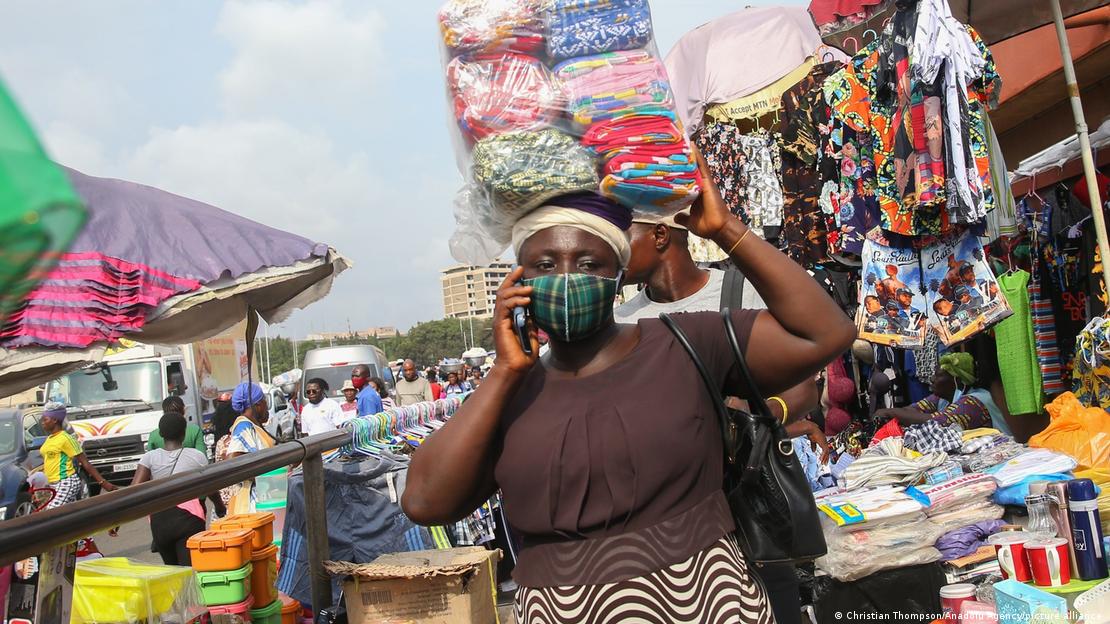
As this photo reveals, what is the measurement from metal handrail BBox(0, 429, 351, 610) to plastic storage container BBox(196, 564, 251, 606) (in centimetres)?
38

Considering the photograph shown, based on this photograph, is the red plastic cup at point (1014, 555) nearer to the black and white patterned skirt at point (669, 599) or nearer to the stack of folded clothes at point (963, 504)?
the stack of folded clothes at point (963, 504)

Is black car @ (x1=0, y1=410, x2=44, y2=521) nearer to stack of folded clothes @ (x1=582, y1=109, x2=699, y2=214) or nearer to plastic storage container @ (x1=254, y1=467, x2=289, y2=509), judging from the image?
plastic storage container @ (x1=254, y1=467, x2=289, y2=509)

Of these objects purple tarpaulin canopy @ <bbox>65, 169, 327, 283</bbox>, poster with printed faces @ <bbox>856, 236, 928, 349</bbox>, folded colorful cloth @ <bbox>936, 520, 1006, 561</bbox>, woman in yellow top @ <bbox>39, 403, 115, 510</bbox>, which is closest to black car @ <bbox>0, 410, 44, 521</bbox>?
woman in yellow top @ <bbox>39, 403, 115, 510</bbox>

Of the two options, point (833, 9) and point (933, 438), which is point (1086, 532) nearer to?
point (933, 438)

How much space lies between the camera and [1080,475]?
410cm

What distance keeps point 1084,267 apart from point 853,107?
1821 millimetres

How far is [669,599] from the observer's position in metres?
1.90

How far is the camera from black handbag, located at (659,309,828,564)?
2.04m

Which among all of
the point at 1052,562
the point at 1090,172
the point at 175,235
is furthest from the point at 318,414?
the point at 1052,562

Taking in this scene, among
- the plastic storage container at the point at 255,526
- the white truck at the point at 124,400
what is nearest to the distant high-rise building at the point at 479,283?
the plastic storage container at the point at 255,526

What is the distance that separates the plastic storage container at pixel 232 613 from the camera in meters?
4.18

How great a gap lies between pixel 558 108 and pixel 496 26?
0.97 ft

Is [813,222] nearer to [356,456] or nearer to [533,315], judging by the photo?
[356,456]

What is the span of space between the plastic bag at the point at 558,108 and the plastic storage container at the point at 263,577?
2977 millimetres
